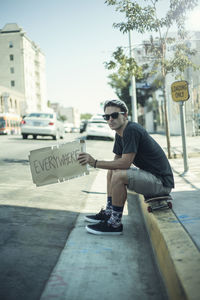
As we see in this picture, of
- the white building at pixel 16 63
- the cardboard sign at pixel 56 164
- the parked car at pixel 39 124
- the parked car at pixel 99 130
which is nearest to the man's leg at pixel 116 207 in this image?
the cardboard sign at pixel 56 164

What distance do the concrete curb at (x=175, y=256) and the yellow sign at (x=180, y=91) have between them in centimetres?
389

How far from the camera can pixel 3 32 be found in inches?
3300

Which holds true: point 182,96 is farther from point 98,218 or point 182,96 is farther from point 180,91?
point 98,218

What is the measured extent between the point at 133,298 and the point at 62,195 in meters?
3.43

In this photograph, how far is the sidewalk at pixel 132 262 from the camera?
223 centimetres

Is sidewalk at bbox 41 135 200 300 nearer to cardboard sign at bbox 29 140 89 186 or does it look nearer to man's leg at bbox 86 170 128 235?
man's leg at bbox 86 170 128 235

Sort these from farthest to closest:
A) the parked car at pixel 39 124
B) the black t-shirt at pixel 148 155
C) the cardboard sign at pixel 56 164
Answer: the parked car at pixel 39 124 → the cardboard sign at pixel 56 164 → the black t-shirt at pixel 148 155

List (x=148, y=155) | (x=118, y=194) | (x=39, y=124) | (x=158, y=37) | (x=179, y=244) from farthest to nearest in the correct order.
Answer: (x=39, y=124) < (x=158, y=37) < (x=148, y=155) < (x=118, y=194) < (x=179, y=244)

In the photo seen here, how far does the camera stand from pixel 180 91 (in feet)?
23.0

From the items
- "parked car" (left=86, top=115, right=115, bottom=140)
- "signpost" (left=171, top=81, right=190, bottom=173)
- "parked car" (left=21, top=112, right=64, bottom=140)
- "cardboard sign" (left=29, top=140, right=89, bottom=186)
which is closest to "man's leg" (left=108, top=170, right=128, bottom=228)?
"cardboard sign" (left=29, top=140, right=89, bottom=186)

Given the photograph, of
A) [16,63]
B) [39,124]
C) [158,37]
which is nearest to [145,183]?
[158,37]

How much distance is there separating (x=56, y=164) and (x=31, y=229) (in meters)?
0.78

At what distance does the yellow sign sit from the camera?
6.94 meters

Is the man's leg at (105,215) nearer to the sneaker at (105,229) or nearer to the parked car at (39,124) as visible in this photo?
the sneaker at (105,229)
